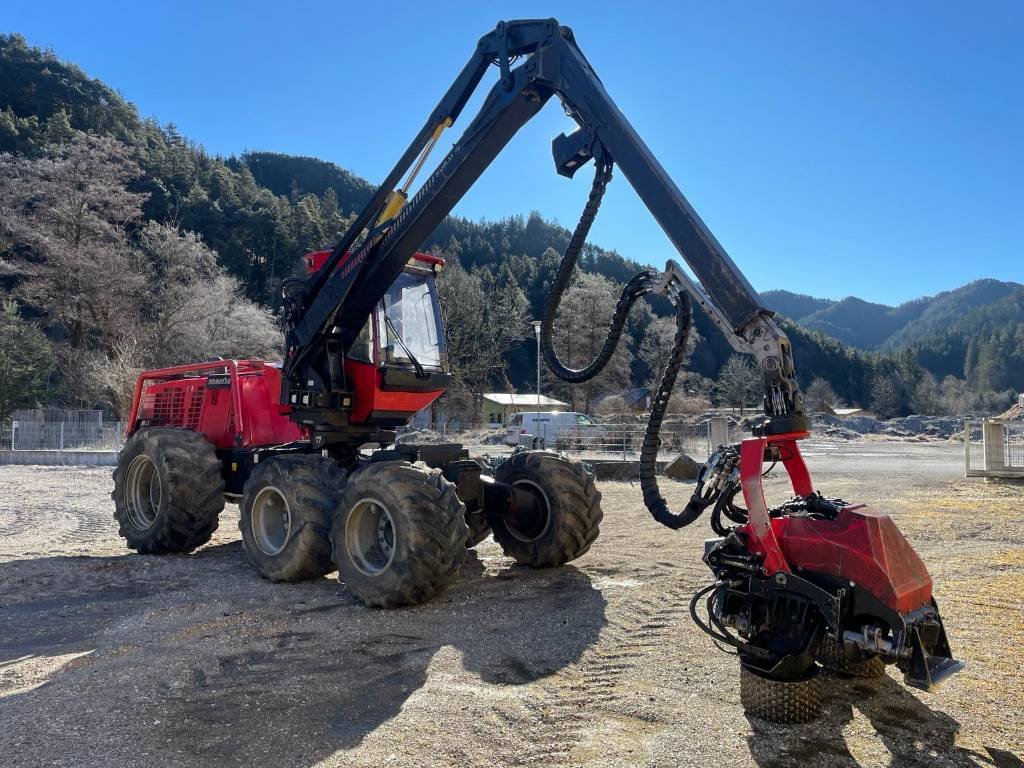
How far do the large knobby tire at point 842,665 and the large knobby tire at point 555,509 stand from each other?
120 inches

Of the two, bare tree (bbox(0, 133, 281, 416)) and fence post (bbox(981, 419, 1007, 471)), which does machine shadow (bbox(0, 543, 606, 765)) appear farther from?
bare tree (bbox(0, 133, 281, 416))

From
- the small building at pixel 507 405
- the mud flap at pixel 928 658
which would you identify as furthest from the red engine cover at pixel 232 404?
the small building at pixel 507 405

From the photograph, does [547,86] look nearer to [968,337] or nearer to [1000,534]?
[1000,534]

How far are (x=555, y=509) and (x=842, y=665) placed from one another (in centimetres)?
328

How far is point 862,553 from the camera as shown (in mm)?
3504

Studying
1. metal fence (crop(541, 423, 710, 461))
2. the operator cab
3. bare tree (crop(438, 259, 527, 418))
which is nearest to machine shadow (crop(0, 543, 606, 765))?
the operator cab

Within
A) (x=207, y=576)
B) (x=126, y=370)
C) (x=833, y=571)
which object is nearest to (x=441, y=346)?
(x=207, y=576)

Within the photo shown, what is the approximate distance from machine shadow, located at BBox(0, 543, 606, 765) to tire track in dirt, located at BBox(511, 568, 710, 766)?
18cm

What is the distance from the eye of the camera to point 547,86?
5.95 m

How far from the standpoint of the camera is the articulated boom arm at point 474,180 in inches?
173

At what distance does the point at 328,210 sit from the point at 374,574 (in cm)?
8105

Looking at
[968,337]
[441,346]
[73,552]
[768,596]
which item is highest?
[968,337]

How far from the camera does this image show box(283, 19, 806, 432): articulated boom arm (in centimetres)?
440

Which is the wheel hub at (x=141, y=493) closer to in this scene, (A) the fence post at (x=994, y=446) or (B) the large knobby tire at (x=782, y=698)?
(B) the large knobby tire at (x=782, y=698)
